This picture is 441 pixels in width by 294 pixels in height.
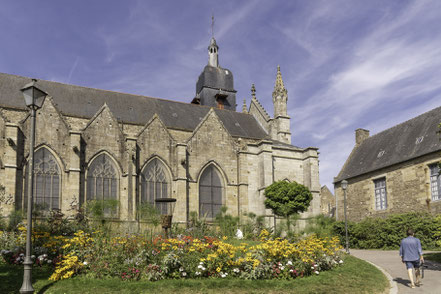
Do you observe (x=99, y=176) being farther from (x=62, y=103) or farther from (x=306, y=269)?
(x=306, y=269)

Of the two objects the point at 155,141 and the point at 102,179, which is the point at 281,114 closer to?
the point at 155,141

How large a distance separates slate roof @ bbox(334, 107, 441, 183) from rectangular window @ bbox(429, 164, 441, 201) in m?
1.07

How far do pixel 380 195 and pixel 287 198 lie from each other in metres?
9.42

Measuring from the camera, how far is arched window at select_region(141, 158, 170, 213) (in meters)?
23.3

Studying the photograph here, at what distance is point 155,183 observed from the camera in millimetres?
23719

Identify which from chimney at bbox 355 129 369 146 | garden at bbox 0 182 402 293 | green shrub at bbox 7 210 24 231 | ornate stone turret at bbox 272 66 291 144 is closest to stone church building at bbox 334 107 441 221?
chimney at bbox 355 129 369 146

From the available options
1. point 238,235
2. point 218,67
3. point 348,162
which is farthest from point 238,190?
point 218,67

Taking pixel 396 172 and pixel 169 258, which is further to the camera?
pixel 396 172

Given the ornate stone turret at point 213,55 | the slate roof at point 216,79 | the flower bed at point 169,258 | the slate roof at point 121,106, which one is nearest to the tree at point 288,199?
the slate roof at point 121,106

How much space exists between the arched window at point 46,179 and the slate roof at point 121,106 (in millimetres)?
3812

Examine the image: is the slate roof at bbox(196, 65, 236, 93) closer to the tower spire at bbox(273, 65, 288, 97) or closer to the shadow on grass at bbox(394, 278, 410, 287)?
the tower spire at bbox(273, 65, 288, 97)

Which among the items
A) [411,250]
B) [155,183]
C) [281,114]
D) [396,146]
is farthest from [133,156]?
[396,146]

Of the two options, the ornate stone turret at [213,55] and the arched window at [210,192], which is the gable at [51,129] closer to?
the arched window at [210,192]

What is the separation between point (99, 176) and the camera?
22469 millimetres
